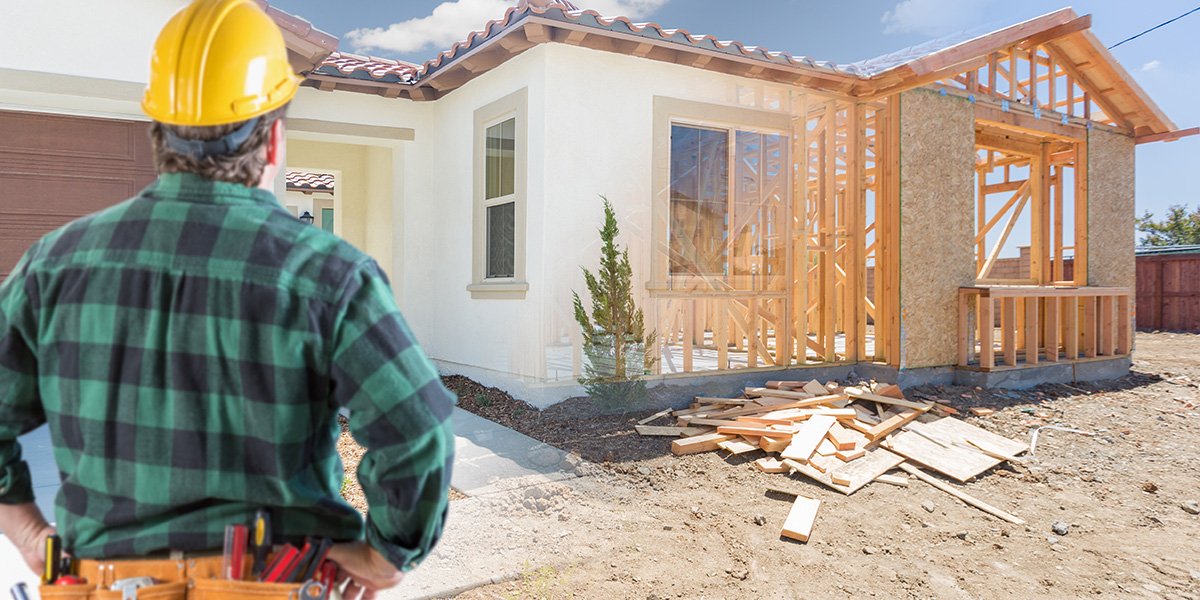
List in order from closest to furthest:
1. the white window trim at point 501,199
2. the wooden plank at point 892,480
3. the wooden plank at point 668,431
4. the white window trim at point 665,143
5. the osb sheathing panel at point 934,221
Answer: the wooden plank at point 892,480, the wooden plank at point 668,431, the white window trim at point 501,199, the white window trim at point 665,143, the osb sheathing panel at point 934,221

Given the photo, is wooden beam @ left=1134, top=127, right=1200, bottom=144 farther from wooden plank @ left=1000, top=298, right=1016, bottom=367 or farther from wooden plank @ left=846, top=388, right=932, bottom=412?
wooden plank @ left=846, top=388, right=932, bottom=412

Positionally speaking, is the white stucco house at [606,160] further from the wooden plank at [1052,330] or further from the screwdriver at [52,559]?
the screwdriver at [52,559]

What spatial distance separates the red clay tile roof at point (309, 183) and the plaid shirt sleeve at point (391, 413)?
11975mm

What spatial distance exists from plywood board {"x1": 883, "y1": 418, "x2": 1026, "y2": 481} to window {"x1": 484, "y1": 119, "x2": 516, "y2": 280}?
13.4ft

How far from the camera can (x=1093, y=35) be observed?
32.2 feet

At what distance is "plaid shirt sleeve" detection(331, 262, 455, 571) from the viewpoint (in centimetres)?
116

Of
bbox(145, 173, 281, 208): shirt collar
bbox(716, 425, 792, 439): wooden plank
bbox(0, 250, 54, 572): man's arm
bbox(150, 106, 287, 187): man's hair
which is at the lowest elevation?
bbox(716, 425, 792, 439): wooden plank

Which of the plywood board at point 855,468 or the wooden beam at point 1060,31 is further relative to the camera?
the wooden beam at point 1060,31

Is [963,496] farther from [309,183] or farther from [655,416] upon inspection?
[309,183]

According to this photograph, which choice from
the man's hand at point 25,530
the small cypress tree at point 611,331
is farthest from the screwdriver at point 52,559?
the small cypress tree at point 611,331

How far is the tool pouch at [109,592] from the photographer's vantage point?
118 centimetres

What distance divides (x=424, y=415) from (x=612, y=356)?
5861 millimetres

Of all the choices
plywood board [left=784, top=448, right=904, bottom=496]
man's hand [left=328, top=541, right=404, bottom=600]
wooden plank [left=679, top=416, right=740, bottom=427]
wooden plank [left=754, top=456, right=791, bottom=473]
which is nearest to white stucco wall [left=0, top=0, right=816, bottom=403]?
wooden plank [left=679, top=416, right=740, bottom=427]

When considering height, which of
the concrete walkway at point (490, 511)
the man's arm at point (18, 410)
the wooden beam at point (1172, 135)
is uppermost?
the wooden beam at point (1172, 135)
